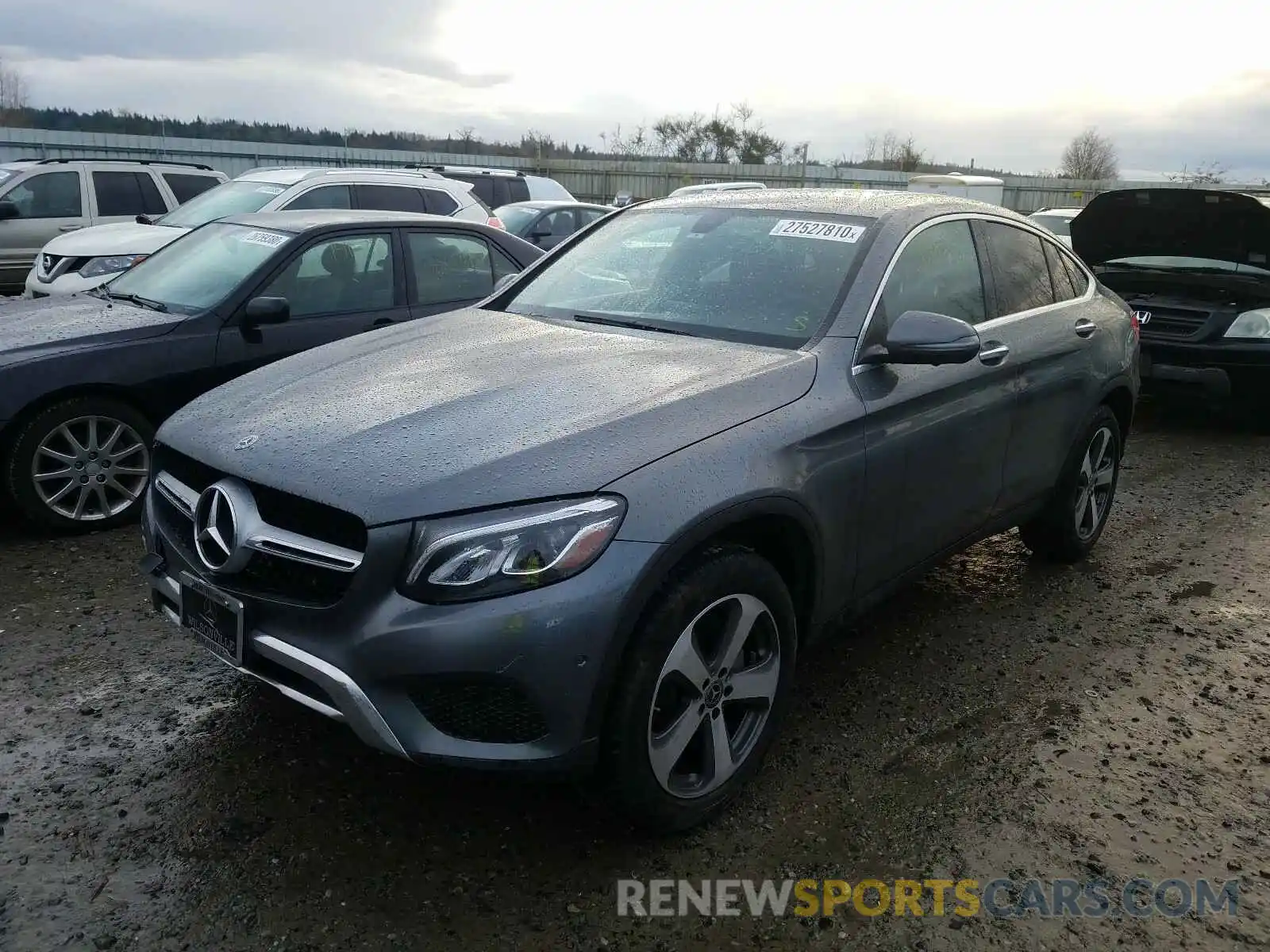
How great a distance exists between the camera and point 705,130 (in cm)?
4603

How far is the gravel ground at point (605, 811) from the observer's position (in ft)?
8.11

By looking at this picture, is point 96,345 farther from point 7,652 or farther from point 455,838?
point 455,838

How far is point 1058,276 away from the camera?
4531 mm

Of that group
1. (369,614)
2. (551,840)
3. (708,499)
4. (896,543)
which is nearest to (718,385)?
(708,499)

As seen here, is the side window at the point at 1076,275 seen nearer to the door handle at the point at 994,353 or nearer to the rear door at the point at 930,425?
the rear door at the point at 930,425

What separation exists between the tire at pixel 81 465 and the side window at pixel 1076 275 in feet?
14.1

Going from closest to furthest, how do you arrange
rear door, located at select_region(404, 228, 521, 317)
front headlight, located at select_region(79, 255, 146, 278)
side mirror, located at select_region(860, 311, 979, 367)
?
side mirror, located at select_region(860, 311, 979, 367), rear door, located at select_region(404, 228, 521, 317), front headlight, located at select_region(79, 255, 146, 278)

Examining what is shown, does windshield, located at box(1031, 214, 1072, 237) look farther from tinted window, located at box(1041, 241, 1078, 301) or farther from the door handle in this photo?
the door handle

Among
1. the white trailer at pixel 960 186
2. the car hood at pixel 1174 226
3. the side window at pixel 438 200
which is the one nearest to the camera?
the car hood at pixel 1174 226

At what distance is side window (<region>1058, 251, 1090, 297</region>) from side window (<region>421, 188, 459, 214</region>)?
6900 mm

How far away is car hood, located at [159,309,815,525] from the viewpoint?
2428 mm

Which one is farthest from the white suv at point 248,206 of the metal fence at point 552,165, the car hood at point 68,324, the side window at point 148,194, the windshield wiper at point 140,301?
the metal fence at point 552,165

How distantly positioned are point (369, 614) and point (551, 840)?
0.88 m

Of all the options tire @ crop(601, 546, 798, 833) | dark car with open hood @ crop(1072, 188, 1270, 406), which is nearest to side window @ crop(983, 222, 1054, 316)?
tire @ crop(601, 546, 798, 833)
